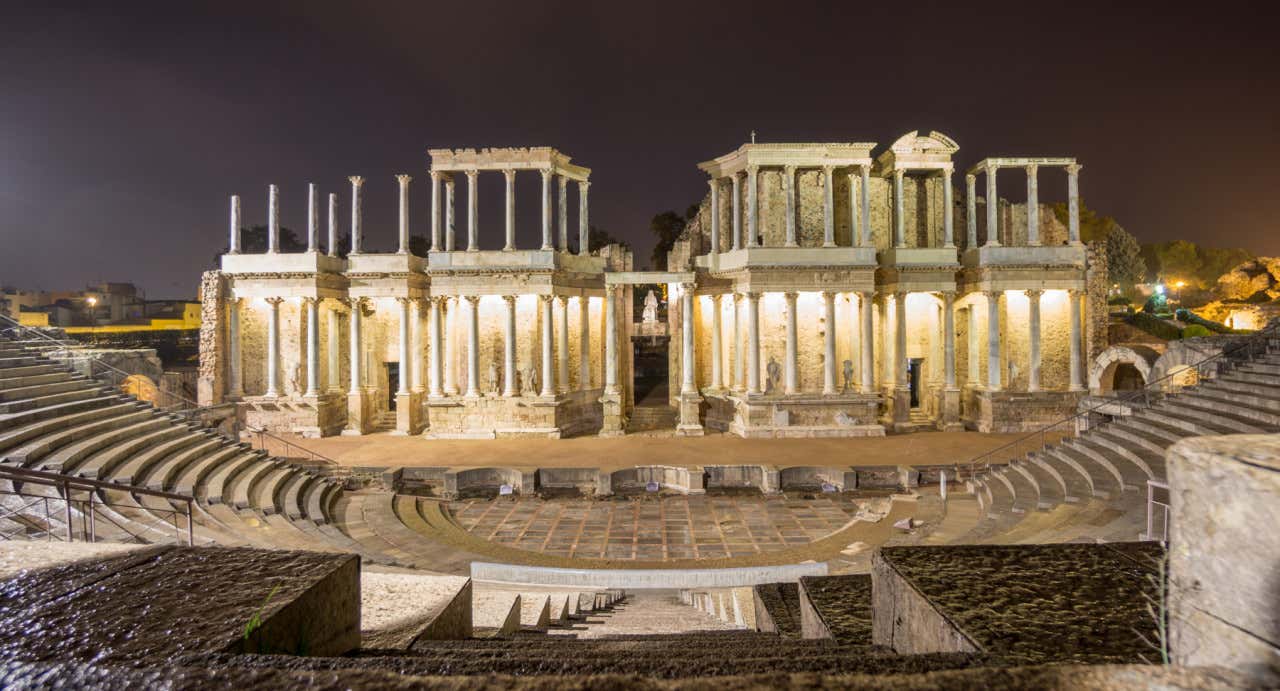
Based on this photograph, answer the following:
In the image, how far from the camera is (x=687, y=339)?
2475 centimetres

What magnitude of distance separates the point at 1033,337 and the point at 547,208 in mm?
20333

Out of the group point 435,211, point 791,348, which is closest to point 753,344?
point 791,348

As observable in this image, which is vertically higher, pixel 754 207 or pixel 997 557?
pixel 754 207

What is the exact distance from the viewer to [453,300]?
26.4 metres

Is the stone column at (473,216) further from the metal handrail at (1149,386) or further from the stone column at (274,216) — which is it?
the metal handrail at (1149,386)

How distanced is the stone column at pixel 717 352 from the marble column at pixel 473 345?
9968mm

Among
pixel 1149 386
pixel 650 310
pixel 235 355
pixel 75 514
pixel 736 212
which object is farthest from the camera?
pixel 650 310

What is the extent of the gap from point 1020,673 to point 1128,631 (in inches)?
59.1

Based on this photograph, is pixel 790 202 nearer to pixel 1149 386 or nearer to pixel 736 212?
pixel 736 212

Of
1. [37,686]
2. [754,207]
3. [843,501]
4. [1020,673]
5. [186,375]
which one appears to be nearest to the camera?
[1020,673]

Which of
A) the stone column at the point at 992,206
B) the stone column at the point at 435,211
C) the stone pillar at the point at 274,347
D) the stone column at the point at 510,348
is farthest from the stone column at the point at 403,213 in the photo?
the stone column at the point at 992,206

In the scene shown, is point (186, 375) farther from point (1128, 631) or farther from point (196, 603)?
point (1128, 631)

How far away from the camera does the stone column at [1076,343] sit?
947 inches

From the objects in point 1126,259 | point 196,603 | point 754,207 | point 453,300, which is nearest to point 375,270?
point 453,300
